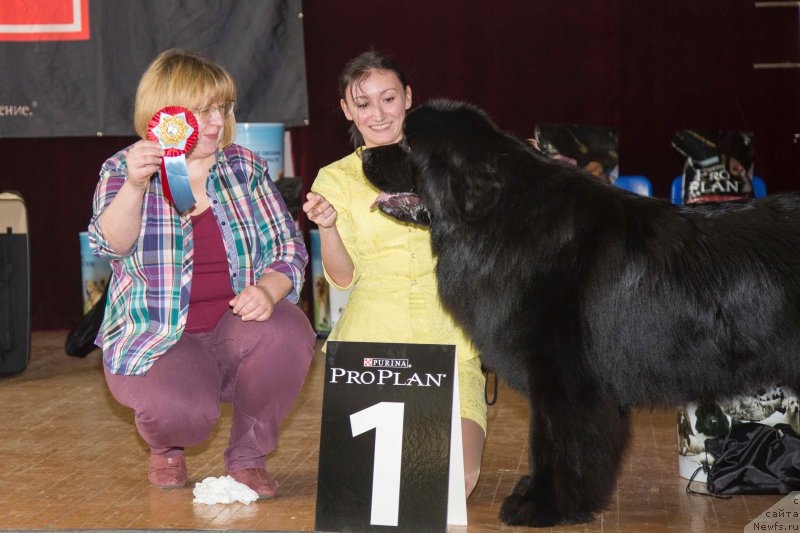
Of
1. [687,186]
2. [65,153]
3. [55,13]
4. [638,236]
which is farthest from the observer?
[65,153]

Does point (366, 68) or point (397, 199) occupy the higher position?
point (366, 68)

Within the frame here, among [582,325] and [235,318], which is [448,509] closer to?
[582,325]

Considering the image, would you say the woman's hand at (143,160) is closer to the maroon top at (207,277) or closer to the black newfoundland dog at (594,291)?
the maroon top at (207,277)

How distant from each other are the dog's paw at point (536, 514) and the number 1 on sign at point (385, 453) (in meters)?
0.35

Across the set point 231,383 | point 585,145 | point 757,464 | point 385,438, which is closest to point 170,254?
point 231,383

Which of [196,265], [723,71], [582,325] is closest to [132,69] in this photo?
[196,265]

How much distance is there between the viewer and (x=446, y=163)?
265 cm

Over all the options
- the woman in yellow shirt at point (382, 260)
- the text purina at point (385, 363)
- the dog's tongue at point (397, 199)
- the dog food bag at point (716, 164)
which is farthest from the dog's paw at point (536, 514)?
the dog food bag at point (716, 164)

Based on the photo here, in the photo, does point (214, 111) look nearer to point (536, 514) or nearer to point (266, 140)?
point (536, 514)

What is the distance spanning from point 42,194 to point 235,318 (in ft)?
13.1

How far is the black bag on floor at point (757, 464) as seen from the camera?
2.89 meters

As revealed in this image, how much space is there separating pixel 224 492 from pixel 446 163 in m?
1.16

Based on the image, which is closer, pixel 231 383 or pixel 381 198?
pixel 381 198

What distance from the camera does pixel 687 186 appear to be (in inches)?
208
